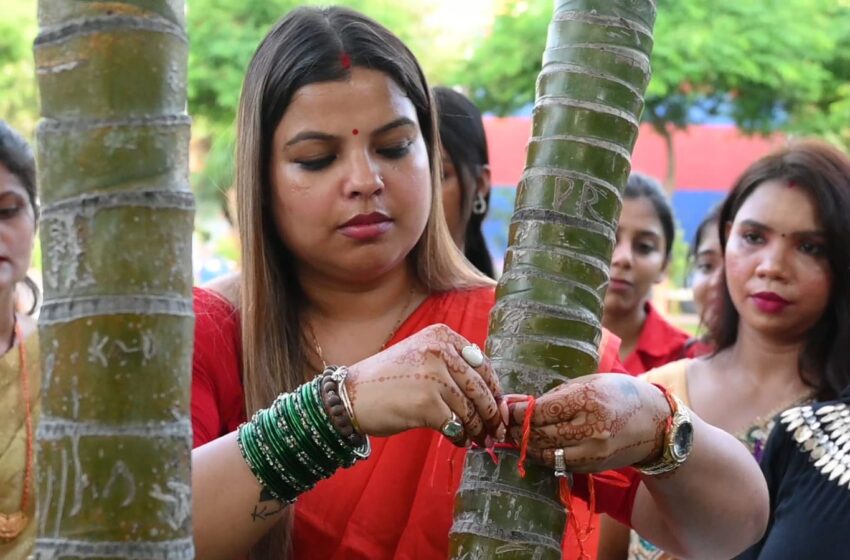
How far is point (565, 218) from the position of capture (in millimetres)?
2076

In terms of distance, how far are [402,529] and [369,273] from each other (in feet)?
1.64

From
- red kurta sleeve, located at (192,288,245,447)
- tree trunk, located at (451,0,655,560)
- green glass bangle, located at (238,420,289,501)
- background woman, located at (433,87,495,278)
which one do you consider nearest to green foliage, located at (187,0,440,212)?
background woman, located at (433,87,495,278)

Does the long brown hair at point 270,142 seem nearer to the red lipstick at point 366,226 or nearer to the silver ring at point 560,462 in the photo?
the red lipstick at point 366,226

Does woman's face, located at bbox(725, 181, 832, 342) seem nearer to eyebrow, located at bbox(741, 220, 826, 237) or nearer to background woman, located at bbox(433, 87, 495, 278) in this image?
eyebrow, located at bbox(741, 220, 826, 237)

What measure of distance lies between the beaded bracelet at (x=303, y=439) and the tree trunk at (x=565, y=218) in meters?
0.23

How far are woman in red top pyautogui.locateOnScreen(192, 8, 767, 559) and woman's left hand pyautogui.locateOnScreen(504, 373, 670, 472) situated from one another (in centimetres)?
12

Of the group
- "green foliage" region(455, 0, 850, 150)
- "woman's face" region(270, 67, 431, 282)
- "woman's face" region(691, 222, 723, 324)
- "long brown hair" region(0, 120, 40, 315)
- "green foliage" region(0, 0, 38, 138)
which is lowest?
"woman's face" region(270, 67, 431, 282)

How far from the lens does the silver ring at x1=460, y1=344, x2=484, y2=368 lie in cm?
190

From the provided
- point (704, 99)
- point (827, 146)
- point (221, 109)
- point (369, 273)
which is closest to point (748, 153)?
point (704, 99)

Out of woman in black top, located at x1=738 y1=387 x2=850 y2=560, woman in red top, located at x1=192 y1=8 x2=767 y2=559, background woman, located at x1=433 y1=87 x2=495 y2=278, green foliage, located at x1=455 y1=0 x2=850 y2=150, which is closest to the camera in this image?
woman in red top, located at x1=192 y1=8 x2=767 y2=559

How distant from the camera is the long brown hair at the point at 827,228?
3934 mm

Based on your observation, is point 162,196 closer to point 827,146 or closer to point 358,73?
point 358,73

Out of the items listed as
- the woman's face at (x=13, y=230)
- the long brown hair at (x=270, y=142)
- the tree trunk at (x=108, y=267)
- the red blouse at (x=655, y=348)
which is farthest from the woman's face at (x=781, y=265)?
the tree trunk at (x=108, y=267)

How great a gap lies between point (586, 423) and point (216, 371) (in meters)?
0.81
